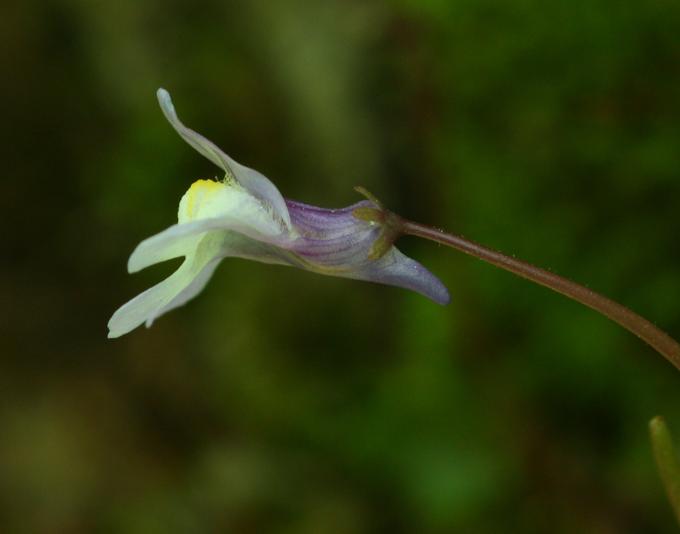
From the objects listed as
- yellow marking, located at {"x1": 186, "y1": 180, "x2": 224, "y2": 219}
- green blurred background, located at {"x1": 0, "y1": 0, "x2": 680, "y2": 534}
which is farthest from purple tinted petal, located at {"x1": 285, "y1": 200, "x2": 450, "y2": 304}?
green blurred background, located at {"x1": 0, "y1": 0, "x2": 680, "y2": 534}

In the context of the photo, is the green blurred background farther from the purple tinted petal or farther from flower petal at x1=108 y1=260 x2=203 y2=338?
flower petal at x1=108 y1=260 x2=203 y2=338

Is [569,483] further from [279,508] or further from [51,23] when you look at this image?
[51,23]

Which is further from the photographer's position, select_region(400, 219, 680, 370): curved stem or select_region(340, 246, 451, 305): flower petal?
select_region(340, 246, 451, 305): flower petal

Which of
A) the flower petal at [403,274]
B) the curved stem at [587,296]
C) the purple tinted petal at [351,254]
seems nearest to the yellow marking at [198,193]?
the purple tinted petal at [351,254]

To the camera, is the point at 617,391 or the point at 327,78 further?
the point at 327,78

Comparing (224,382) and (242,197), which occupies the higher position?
(224,382)

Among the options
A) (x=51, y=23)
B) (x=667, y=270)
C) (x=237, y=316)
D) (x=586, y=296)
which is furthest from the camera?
(x=51, y=23)

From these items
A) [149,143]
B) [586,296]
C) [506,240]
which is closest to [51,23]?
[149,143]
